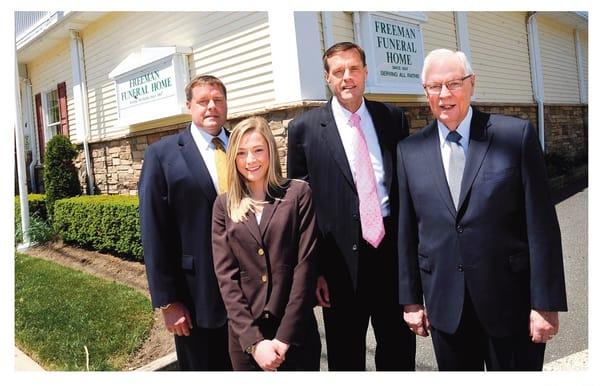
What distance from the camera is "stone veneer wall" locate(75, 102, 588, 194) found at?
6.26 meters

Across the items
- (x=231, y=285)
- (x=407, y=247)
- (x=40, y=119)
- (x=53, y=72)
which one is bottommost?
(x=231, y=285)

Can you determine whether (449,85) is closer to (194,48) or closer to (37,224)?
(194,48)

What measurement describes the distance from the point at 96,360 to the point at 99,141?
705cm

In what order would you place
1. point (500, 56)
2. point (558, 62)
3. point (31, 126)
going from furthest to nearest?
point (31, 126) → point (558, 62) → point (500, 56)

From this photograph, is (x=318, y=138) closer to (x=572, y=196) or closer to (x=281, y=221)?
(x=281, y=221)

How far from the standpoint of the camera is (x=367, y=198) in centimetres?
267

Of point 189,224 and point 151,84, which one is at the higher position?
point 151,84

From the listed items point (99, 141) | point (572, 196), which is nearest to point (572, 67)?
point (572, 196)

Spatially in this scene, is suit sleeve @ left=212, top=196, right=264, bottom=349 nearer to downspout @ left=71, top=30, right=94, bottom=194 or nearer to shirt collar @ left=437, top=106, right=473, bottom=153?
shirt collar @ left=437, top=106, right=473, bottom=153

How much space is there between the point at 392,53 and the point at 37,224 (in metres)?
6.84

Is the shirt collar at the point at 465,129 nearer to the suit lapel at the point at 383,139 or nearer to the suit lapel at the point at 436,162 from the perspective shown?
the suit lapel at the point at 436,162

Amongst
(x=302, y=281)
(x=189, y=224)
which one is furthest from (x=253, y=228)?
(x=189, y=224)

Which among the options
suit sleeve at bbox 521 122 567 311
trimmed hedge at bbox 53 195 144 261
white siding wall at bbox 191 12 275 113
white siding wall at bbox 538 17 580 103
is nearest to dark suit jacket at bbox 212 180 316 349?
suit sleeve at bbox 521 122 567 311

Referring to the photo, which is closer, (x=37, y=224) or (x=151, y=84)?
(x=151, y=84)
